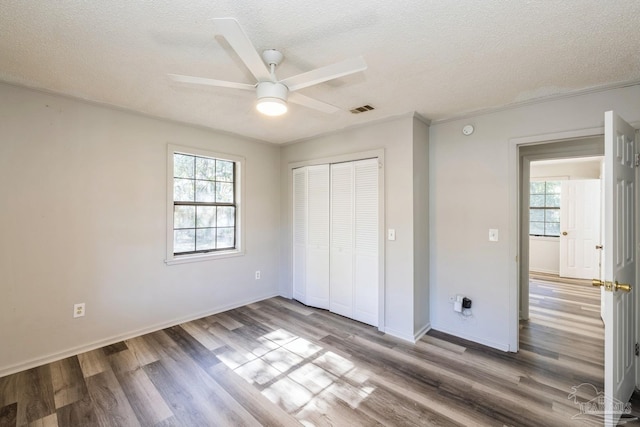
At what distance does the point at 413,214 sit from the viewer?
2.96 meters

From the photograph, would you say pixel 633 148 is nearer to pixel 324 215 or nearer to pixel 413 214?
pixel 413 214

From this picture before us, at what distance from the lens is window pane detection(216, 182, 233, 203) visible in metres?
3.80

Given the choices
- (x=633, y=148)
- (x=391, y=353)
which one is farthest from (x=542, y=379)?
(x=633, y=148)

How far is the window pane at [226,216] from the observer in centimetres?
383

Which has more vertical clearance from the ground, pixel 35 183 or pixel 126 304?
pixel 35 183

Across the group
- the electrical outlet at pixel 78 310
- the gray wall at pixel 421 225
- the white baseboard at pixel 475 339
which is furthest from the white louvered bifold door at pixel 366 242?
the electrical outlet at pixel 78 310

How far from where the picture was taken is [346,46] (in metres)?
1.77

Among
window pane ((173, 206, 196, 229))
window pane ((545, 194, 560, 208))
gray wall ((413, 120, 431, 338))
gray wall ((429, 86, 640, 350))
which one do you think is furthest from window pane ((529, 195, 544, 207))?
window pane ((173, 206, 196, 229))

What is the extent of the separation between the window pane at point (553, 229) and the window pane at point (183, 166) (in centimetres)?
718

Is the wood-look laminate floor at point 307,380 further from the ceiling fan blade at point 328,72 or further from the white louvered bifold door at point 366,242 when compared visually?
the ceiling fan blade at point 328,72

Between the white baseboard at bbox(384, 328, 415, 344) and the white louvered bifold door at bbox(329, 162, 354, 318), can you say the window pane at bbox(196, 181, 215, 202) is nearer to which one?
the white louvered bifold door at bbox(329, 162, 354, 318)

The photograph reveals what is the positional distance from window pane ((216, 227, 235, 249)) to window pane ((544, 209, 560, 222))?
6655 millimetres

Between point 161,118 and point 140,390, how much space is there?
2.67 metres

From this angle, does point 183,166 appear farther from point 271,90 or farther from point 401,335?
point 401,335
